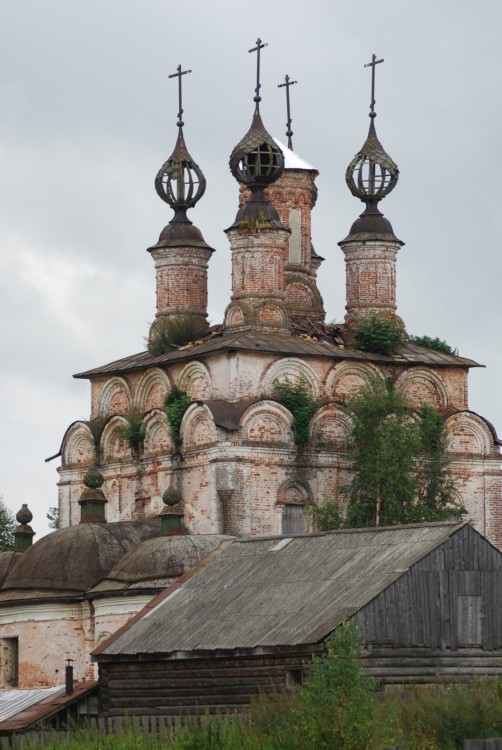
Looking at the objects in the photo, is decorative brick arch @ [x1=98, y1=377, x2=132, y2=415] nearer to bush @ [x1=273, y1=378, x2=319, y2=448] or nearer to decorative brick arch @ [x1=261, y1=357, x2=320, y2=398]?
decorative brick arch @ [x1=261, y1=357, x2=320, y2=398]

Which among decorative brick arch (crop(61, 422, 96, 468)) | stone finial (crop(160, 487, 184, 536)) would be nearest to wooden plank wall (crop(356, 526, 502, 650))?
stone finial (crop(160, 487, 184, 536))

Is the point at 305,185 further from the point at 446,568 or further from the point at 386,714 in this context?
the point at 386,714

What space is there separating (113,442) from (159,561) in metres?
7.04

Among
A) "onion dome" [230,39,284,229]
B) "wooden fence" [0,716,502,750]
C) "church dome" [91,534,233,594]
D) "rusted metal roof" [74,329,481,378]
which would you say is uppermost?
"onion dome" [230,39,284,229]

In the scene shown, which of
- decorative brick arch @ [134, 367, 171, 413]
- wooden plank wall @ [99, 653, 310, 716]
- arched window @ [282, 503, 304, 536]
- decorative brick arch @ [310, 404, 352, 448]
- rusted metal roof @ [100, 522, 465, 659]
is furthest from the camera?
decorative brick arch @ [134, 367, 171, 413]

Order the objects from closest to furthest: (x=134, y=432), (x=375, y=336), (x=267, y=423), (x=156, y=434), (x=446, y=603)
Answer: (x=446, y=603) → (x=267, y=423) → (x=156, y=434) → (x=134, y=432) → (x=375, y=336)

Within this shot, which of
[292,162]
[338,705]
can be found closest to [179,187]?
[292,162]

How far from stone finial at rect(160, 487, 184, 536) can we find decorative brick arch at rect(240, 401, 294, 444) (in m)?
1.82

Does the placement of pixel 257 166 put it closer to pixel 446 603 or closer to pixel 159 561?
pixel 159 561

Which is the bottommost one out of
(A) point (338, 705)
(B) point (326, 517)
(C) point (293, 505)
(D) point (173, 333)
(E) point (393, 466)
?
(A) point (338, 705)

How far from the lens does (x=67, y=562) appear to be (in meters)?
42.1

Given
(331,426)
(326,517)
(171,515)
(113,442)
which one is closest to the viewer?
(171,515)

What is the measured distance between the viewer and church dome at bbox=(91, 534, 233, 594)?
1570 inches

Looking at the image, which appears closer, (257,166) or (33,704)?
(33,704)
